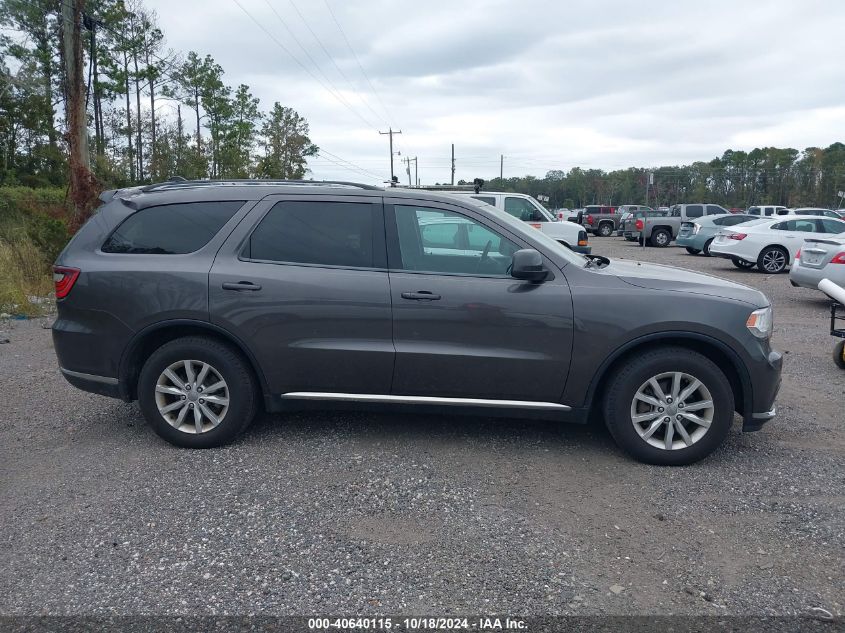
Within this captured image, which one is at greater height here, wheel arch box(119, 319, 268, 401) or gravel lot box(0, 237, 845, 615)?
wheel arch box(119, 319, 268, 401)

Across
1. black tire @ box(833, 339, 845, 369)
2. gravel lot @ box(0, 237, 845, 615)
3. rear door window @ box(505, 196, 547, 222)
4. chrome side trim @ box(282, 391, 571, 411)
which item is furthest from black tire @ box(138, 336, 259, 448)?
rear door window @ box(505, 196, 547, 222)

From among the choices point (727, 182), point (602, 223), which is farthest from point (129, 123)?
point (727, 182)

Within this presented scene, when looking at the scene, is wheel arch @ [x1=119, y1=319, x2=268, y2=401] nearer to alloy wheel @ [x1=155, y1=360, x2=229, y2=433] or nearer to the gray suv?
the gray suv

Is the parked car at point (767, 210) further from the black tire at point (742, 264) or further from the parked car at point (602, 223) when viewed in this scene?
the black tire at point (742, 264)

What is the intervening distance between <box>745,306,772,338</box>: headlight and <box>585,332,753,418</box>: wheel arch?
201mm

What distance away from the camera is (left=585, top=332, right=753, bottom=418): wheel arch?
4.45 metres

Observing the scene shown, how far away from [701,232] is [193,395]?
70.4ft

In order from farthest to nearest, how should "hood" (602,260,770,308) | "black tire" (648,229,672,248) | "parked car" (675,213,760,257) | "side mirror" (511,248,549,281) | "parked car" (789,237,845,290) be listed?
"black tire" (648,229,672,248)
"parked car" (675,213,760,257)
"parked car" (789,237,845,290)
"hood" (602,260,770,308)
"side mirror" (511,248,549,281)

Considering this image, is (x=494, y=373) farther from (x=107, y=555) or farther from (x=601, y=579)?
(x=107, y=555)

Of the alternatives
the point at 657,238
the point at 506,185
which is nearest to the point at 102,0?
the point at 657,238

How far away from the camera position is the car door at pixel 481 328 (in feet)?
14.8

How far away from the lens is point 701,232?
23031mm

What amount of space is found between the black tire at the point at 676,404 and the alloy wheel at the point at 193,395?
260 centimetres

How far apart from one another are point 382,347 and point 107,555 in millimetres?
2002
